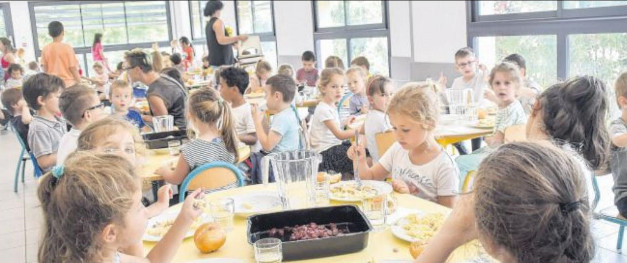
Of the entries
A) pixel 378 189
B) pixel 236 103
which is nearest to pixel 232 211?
pixel 378 189

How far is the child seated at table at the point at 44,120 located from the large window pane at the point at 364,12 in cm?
502

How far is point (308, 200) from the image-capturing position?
1.99m

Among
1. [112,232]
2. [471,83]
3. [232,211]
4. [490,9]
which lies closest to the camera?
[112,232]

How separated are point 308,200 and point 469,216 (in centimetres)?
82

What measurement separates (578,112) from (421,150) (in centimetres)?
64

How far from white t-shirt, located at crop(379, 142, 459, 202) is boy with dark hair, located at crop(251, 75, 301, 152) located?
1268 mm

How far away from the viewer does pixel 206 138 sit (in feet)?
9.32

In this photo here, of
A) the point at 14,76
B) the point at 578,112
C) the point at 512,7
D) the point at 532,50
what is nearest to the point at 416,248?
the point at 578,112

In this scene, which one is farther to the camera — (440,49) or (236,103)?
(440,49)

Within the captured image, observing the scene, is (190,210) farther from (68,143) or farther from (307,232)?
(68,143)

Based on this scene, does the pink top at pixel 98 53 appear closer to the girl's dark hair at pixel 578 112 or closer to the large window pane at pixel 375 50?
the large window pane at pixel 375 50

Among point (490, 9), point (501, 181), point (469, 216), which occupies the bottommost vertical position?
point (469, 216)

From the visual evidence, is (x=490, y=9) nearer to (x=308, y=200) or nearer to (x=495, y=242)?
(x=308, y=200)

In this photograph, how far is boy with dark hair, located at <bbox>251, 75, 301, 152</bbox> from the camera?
350cm
